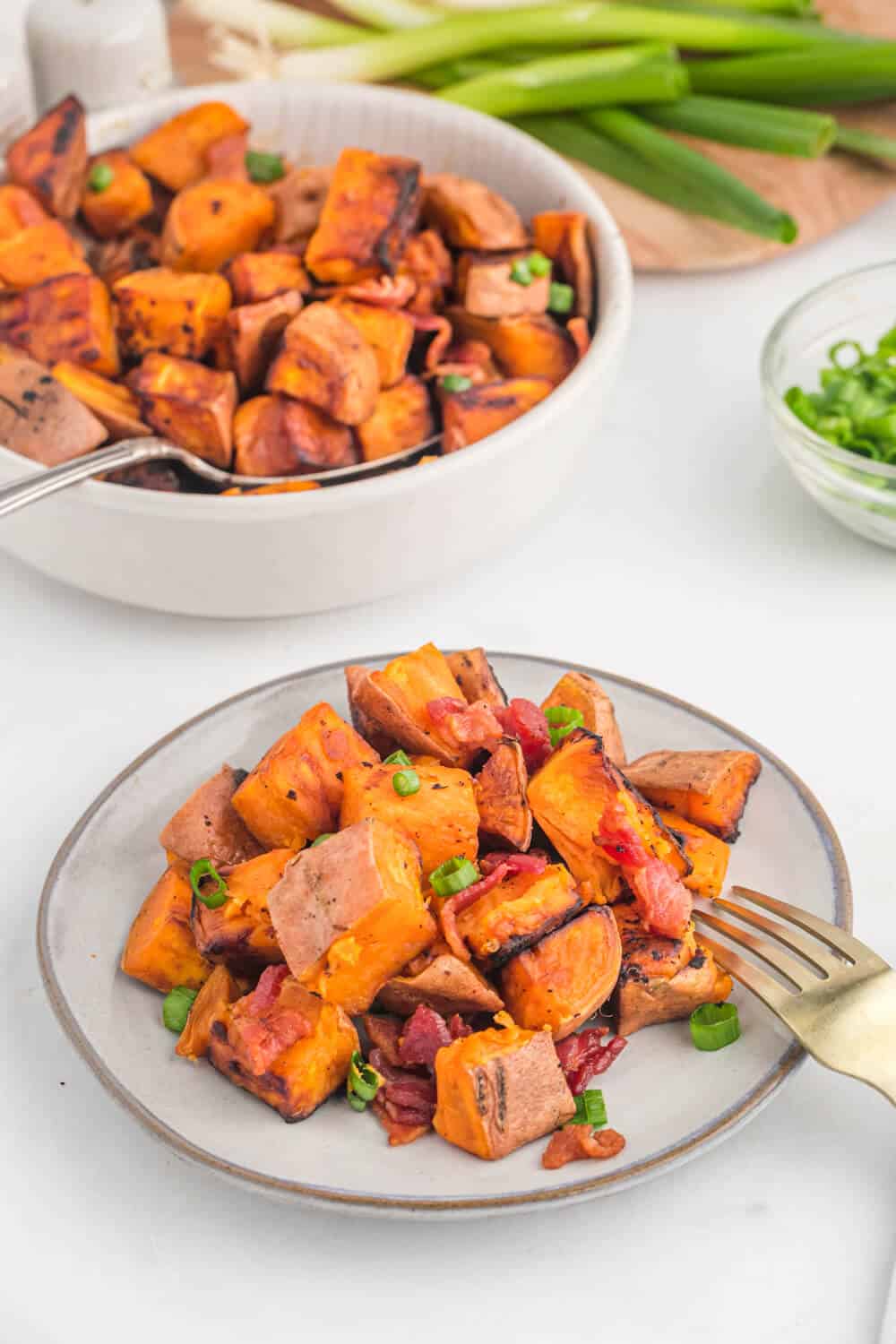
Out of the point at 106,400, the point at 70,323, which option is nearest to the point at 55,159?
the point at 70,323

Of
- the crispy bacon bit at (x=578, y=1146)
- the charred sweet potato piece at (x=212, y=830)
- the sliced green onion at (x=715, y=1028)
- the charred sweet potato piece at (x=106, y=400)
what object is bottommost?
the crispy bacon bit at (x=578, y=1146)

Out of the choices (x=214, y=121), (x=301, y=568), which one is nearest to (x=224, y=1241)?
(x=301, y=568)

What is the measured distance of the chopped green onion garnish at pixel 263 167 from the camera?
2.49 meters

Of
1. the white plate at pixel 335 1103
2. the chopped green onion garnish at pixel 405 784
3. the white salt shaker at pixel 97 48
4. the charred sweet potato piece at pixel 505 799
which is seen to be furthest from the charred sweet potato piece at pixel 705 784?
the white salt shaker at pixel 97 48

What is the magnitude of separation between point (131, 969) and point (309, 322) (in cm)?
97

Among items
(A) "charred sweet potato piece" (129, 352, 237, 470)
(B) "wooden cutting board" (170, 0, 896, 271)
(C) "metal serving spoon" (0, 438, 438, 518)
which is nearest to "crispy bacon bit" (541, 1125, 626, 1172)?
(C) "metal serving spoon" (0, 438, 438, 518)

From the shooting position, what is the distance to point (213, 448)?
2.10 meters

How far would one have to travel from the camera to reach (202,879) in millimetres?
1562

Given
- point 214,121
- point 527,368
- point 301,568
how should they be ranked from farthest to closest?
point 214,121 < point 527,368 < point 301,568

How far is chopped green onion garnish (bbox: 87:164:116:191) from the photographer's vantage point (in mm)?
2445

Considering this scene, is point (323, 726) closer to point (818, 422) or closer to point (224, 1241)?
point (224, 1241)

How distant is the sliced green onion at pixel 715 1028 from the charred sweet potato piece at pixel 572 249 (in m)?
1.25

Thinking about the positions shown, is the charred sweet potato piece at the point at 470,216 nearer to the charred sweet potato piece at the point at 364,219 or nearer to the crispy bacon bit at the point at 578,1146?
the charred sweet potato piece at the point at 364,219

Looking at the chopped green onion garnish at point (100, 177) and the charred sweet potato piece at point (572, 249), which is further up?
the chopped green onion garnish at point (100, 177)
